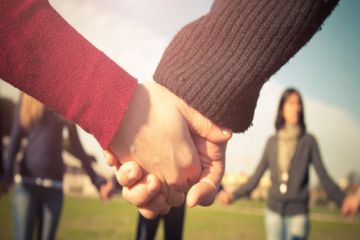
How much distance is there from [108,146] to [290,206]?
3198mm

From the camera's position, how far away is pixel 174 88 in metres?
0.92

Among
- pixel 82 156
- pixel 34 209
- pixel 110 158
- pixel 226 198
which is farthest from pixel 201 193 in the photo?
pixel 226 198

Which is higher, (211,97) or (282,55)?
(282,55)

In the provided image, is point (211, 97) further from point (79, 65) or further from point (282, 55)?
point (79, 65)

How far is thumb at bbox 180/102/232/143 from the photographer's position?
93 centimetres

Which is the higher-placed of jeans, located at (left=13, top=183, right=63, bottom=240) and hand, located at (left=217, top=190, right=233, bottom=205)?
hand, located at (left=217, top=190, right=233, bottom=205)

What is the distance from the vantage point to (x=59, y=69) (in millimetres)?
804

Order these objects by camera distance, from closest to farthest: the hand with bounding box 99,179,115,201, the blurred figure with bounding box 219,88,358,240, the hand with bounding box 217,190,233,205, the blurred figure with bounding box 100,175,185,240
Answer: the blurred figure with bounding box 100,175,185,240 → the hand with bounding box 99,179,115,201 → the blurred figure with bounding box 219,88,358,240 → the hand with bounding box 217,190,233,205

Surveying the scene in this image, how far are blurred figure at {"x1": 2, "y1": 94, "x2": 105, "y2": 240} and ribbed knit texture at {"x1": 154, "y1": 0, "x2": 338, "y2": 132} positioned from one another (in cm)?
245

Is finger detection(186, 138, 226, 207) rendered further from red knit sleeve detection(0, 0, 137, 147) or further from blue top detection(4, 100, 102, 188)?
blue top detection(4, 100, 102, 188)

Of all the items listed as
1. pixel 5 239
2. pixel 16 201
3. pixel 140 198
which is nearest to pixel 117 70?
pixel 140 198

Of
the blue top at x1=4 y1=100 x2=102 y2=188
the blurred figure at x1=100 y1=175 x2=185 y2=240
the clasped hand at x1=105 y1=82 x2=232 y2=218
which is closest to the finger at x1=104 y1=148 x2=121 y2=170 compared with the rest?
the clasped hand at x1=105 y1=82 x2=232 y2=218

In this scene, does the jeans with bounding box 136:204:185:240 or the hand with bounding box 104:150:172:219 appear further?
the jeans with bounding box 136:204:185:240

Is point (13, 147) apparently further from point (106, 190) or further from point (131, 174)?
point (131, 174)
